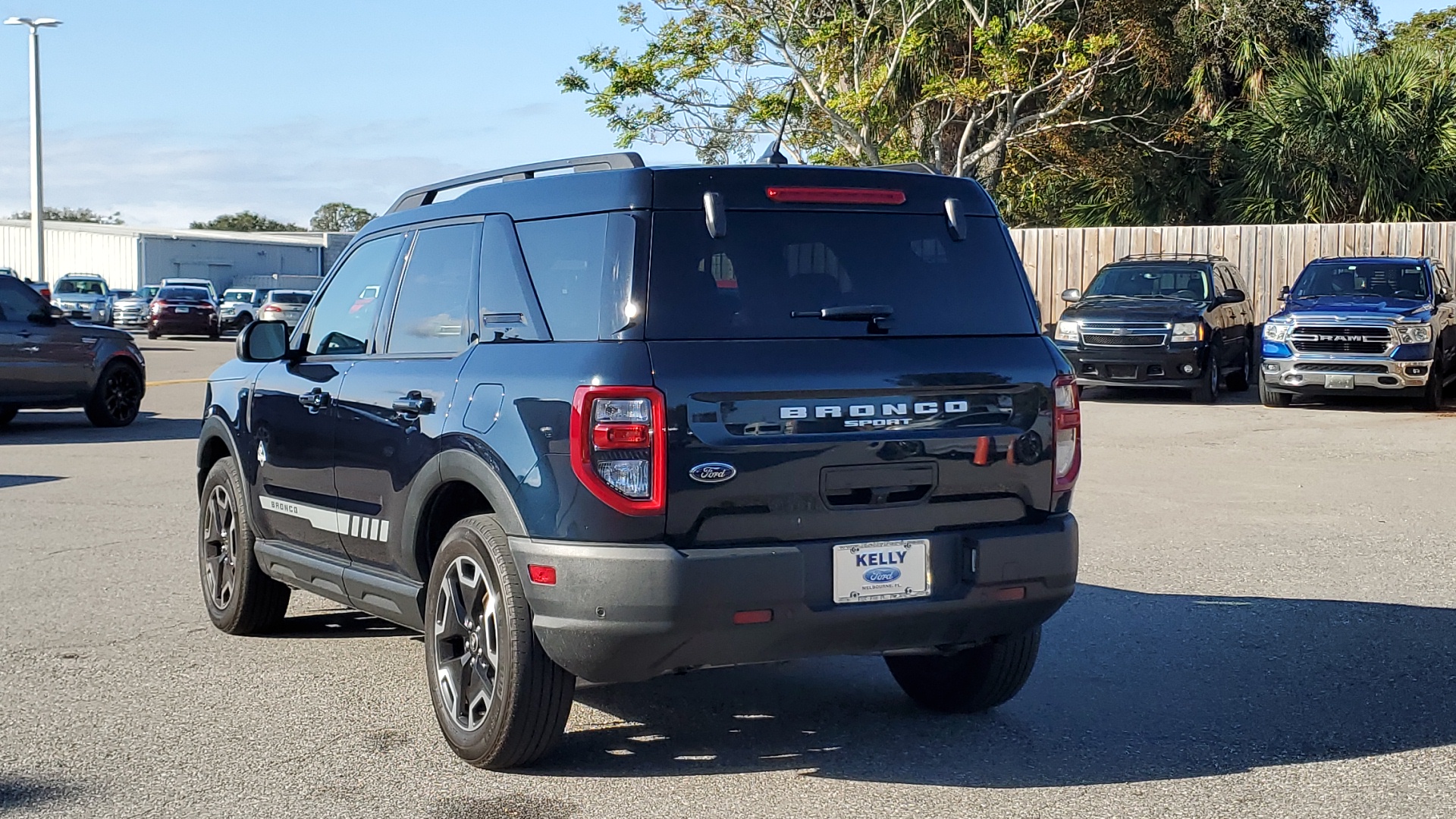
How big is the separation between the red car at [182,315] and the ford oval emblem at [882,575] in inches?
1650

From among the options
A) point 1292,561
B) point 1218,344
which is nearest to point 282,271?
point 1218,344

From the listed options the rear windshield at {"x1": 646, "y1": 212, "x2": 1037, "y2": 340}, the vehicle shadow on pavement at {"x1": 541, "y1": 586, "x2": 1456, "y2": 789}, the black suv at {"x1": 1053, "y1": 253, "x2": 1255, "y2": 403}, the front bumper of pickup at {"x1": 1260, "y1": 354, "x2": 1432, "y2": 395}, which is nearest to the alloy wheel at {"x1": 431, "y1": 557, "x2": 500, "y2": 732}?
the vehicle shadow on pavement at {"x1": 541, "y1": 586, "x2": 1456, "y2": 789}

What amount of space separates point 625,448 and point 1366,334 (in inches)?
628

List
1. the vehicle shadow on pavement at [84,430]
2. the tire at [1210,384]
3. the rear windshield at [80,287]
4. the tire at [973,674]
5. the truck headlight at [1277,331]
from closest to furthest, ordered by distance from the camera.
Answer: the tire at [973,674], the vehicle shadow on pavement at [84,430], the truck headlight at [1277,331], the tire at [1210,384], the rear windshield at [80,287]

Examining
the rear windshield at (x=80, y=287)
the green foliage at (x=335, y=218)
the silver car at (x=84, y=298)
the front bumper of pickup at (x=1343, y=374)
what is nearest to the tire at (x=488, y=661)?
the front bumper of pickup at (x=1343, y=374)

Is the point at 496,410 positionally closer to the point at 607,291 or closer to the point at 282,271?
the point at 607,291

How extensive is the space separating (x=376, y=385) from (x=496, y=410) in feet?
3.41

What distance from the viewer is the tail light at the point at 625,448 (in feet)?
15.3

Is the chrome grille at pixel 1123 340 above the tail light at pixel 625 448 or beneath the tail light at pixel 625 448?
above

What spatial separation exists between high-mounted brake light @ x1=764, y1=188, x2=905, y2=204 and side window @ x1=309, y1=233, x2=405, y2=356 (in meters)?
1.79

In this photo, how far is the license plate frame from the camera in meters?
4.89

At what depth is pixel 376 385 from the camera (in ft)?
19.3

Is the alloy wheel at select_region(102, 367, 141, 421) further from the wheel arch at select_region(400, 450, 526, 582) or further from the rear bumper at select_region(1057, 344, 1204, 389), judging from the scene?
the wheel arch at select_region(400, 450, 526, 582)

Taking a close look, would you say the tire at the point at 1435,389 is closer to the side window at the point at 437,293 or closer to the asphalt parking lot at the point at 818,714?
the asphalt parking lot at the point at 818,714
